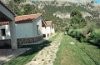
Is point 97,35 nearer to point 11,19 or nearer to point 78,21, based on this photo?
point 11,19

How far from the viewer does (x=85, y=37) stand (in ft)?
110

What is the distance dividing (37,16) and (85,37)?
13.1m

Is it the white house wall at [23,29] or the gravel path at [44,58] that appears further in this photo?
the white house wall at [23,29]

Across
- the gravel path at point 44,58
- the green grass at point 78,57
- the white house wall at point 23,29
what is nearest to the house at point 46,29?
the white house wall at point 23,29

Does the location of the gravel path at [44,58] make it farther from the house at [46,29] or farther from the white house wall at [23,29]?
the house at [46,29]

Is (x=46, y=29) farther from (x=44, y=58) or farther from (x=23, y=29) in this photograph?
(x=44, y=58)

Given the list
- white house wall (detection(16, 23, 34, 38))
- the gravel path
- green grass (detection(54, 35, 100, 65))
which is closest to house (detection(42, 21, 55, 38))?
white house wall (detection(16, 23, 34, 38))

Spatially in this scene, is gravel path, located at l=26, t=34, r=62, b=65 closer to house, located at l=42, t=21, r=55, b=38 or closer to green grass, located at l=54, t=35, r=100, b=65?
green grass, located at l=54, t=35, r=100, b=65

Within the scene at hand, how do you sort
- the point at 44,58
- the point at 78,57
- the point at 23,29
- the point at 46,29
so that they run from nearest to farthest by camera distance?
the point at 78,57
the point at 44,58
the point at 23,29
the point at 46,29

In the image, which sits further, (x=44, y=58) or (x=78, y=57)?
(x=44, y=58)

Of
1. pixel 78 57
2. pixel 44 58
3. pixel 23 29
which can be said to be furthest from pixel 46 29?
pixel 78 57

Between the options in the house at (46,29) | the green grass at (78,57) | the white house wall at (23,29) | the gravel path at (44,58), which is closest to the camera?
the green grass at (78,57)

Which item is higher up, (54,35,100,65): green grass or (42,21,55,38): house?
(42,21,55,38): house

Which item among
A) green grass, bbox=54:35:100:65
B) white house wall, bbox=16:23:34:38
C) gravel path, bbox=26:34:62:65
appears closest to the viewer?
green grass, bbox=54:35:100:65
